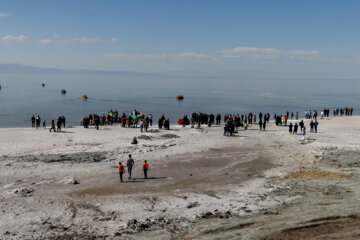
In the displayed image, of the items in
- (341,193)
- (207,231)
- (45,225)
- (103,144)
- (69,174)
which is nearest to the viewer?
(207,231)

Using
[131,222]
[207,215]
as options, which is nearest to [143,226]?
[131,222]

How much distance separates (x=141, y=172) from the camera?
2173cm

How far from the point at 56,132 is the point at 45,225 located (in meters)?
24.4

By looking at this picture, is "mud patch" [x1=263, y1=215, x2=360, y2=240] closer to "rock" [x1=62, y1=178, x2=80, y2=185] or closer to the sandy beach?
the sandy beach

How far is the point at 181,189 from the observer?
60.6 feet

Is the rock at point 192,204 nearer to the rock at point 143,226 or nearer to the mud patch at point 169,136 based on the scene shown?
the rock at point 143,226

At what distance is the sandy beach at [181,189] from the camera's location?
13.0m

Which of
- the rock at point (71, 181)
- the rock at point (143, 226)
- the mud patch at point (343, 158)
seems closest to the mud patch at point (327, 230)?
the rock at point (143, 226)

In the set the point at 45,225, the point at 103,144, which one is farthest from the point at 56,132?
the point at 45,225

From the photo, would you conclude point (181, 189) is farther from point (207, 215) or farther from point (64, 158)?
point (64, 158)

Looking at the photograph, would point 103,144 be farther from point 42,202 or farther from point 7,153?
point 42,202

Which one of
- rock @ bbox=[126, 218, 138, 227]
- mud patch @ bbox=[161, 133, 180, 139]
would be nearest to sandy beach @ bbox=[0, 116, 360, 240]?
rock @ bbox=[126, 218, 138, 227]

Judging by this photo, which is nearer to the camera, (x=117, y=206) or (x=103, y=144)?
(x=117, y=206)

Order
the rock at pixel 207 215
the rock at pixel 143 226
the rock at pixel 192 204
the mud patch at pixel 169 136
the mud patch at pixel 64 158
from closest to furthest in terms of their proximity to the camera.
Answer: the rock at pixel 143 226 → the rock at pixel 207 215 → the rock at pixel 192 204 → the mud patch at pixel 64 158 → the mud patch at pixel 169 136
